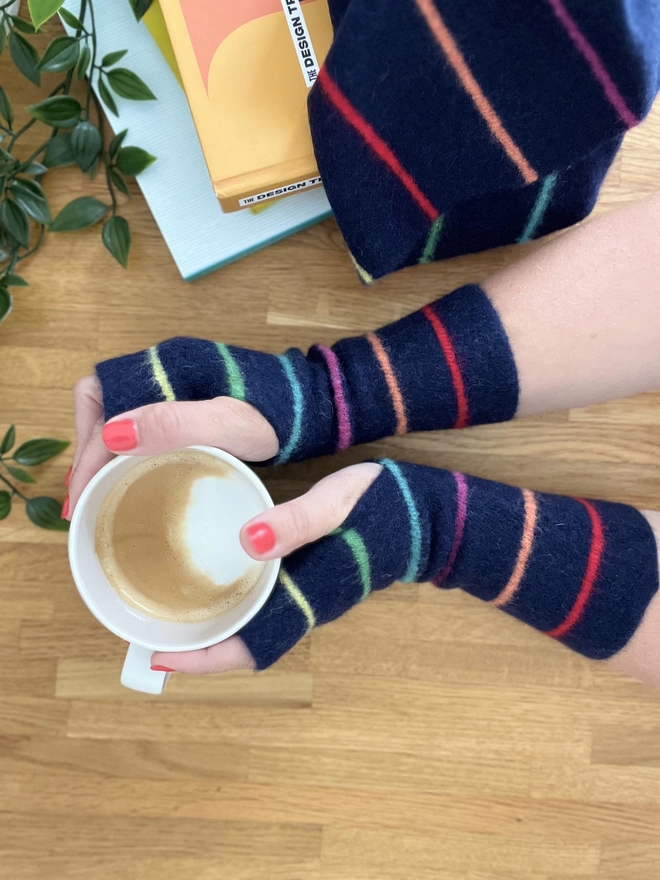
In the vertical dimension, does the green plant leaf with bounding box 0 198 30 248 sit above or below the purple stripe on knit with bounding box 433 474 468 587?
above

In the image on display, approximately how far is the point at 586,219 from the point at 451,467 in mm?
250

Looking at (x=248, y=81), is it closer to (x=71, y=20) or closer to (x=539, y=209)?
(x=71, y=20)

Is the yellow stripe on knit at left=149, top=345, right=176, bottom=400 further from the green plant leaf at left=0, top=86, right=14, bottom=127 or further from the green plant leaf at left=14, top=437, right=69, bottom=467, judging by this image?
the green plant leaf at left=0, top=86, right=14, bottom=127

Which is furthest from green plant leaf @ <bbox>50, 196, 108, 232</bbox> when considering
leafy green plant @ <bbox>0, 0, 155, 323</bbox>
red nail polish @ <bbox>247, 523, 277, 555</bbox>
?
red nail polish @ <bbox>247, 523, 277, 555</bbox>

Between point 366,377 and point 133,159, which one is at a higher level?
point 133,159

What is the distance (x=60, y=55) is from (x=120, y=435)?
29 centimetres

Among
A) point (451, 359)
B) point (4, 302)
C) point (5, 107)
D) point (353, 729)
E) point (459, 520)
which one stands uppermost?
point (5, 107)

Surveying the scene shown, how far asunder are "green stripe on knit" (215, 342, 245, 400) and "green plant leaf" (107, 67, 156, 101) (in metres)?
0.20

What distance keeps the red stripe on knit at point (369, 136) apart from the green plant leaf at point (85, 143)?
0.19 meters

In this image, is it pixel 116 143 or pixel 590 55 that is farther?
pixel 116 143

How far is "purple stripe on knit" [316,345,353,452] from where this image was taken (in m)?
0.55

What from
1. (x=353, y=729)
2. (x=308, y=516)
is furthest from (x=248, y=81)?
(x=353, y=729)

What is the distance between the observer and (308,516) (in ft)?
1.51

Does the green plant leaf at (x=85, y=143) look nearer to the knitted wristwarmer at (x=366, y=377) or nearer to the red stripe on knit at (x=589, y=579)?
the knitted wristwarmer at (x=366, y=377)
